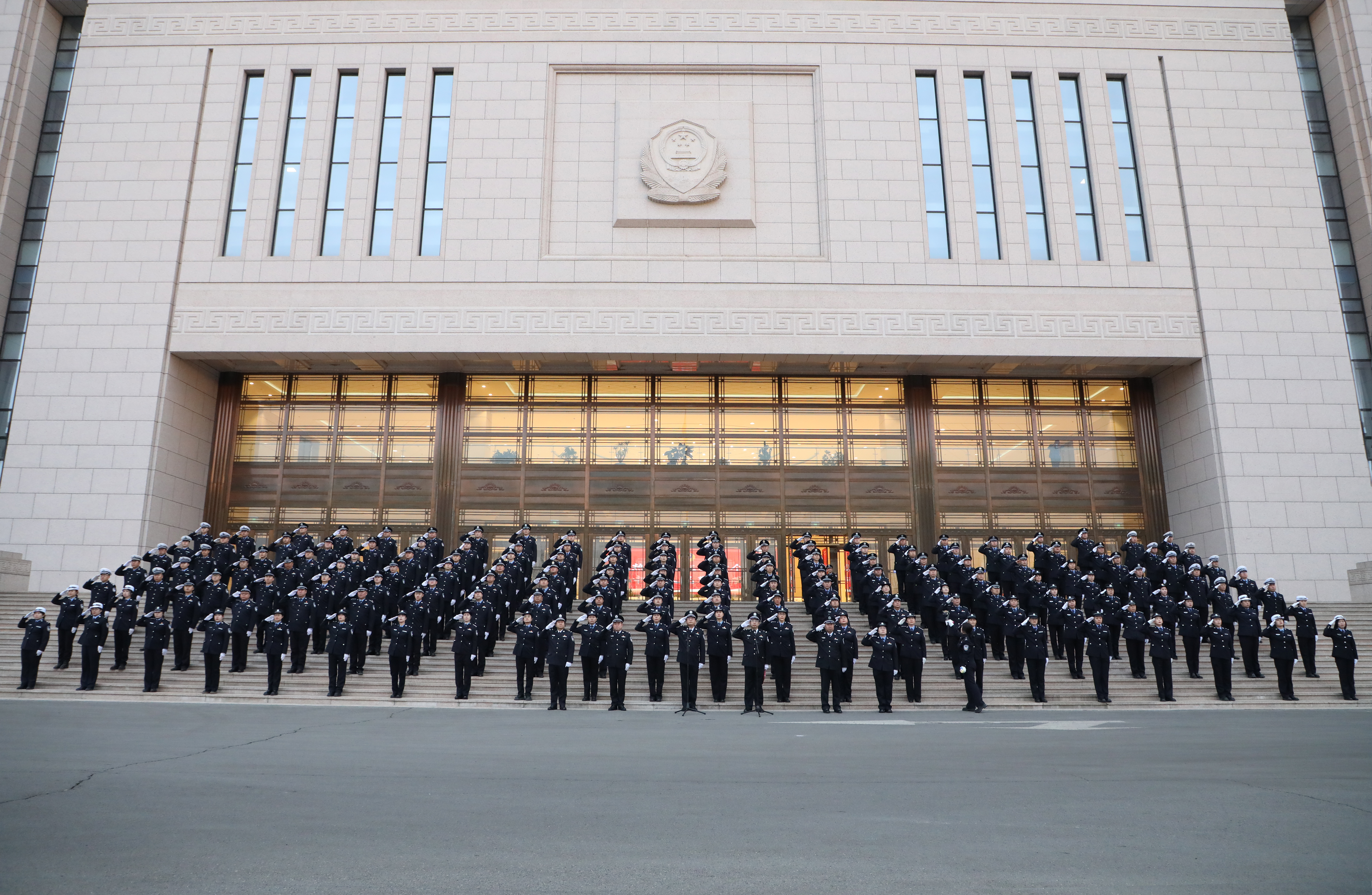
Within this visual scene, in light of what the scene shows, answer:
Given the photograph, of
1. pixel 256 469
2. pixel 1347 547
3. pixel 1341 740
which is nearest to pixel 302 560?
pixel 256 469

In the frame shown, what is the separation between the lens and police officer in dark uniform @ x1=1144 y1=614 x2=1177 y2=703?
1422 centimetres

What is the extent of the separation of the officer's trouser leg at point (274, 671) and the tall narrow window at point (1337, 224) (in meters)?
25.7

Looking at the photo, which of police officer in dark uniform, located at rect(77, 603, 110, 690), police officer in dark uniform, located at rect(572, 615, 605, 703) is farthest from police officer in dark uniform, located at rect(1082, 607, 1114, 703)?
police officer in dark uniform, located at rect(77, 603, 110, 690)

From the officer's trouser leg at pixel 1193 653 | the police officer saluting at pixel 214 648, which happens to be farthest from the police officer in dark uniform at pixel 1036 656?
the police officer saluting at pixel 214 648

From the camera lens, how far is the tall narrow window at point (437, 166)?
2373 cm

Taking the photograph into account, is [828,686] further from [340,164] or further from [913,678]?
[340,164]

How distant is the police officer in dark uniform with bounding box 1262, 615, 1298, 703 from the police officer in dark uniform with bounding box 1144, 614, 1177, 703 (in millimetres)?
→ 1786

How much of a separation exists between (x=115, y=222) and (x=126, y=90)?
412 centimetres

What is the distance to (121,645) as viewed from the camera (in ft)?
49.3

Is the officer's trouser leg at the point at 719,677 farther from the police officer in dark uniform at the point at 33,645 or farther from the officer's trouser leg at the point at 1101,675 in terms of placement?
the police officer in dark uniform at the point at 33,645

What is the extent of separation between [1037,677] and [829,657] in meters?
3.68

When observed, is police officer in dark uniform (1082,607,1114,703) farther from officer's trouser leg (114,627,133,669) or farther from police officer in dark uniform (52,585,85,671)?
police officer in dark uniform (52,585,85,671)

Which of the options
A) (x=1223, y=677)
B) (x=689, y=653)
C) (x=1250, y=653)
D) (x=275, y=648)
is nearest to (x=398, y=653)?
(x=275, y=648)

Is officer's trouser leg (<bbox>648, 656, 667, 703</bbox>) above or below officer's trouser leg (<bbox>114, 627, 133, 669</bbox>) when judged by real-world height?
below
